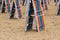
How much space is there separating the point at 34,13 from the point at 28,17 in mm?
317

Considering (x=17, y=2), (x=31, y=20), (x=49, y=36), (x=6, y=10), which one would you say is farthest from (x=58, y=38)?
(x=6, y=10)

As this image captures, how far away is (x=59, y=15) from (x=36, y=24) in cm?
589

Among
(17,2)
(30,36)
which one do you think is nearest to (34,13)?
(30,36)

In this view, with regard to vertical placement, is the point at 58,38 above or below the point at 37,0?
below

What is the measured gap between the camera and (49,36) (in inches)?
368

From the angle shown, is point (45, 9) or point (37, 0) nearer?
point (37, 0)

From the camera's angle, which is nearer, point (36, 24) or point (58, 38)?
point (58, 38)

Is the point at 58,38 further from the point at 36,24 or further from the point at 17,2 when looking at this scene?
the point at 17,2

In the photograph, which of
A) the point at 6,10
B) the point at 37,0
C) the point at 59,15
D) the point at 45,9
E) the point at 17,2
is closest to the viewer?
the point at 37,0

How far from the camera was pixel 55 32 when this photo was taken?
398 inches

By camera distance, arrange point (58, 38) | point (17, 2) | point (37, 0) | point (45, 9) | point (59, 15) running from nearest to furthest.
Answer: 1. point (58, 38)
2. point (37, 0)
3. point (17, 2)
4. point (59, 15)
5. point (45, 9)

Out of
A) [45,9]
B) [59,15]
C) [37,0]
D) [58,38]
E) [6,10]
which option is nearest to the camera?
[58,38]

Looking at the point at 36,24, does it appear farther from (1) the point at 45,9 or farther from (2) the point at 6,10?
(1) the point at 45,9

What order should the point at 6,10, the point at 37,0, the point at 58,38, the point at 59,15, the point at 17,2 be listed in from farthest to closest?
the point at 6,10 < the point at 59,15 < the point at 17,2 < the point at 37,0 < the point at 58,38
